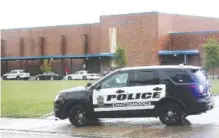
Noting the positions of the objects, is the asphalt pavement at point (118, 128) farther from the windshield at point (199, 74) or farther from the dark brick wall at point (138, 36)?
the dark brick wall at point (138, 36)

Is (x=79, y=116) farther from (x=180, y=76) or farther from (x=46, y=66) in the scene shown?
(x=46, y=66)

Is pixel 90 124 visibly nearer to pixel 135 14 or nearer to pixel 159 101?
pixel 159 101

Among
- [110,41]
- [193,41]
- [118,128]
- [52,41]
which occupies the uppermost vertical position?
[52,41]

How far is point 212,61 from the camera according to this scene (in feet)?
188

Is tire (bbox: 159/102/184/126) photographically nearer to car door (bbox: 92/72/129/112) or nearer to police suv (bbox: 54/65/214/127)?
police suv (bbox: 54/65/214/127)

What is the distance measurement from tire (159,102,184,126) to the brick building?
5356 centimetres

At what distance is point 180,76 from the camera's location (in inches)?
527

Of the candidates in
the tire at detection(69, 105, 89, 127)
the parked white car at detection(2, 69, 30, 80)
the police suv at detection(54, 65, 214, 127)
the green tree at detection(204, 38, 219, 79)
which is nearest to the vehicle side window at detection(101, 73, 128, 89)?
the police suv at detection(54, 65, 214, 127)

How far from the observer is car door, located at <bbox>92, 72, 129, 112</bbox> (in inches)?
539

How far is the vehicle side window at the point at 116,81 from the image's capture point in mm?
13812

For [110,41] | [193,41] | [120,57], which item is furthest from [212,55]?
[110,41]

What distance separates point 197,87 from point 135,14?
192ft

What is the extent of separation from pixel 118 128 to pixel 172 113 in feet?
4.96

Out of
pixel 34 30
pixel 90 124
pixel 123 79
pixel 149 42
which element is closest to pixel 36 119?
pixel 90 124
